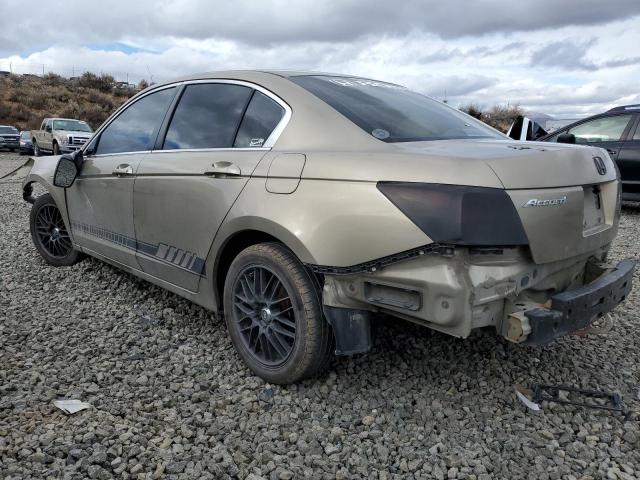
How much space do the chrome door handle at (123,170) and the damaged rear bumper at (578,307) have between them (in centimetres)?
270

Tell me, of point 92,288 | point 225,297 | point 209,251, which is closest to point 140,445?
point 225,297

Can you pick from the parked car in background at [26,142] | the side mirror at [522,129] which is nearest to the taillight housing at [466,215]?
the side mirror at [522,129]

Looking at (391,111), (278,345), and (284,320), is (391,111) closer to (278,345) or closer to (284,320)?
(284,320)

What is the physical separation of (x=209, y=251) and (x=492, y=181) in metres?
1.62

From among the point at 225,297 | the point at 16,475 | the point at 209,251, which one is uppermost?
the point at 209,251

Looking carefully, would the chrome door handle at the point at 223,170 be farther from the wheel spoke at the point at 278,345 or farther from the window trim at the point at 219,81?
the wheel spoke at the point at 278,345

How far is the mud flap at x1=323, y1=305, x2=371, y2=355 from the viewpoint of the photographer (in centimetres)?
248

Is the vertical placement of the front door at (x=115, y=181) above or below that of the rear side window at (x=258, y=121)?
below

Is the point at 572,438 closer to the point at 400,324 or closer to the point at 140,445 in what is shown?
the point at 400,324

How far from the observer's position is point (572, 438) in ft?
7.93

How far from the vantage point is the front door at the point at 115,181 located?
3693mm

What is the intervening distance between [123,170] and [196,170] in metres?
0.90

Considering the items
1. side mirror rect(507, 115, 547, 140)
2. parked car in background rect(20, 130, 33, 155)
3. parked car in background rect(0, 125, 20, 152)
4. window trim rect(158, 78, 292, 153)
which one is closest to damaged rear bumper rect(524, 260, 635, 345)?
window trim rect(158, 78, 292, 153)

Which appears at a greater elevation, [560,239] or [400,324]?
[560,239]
